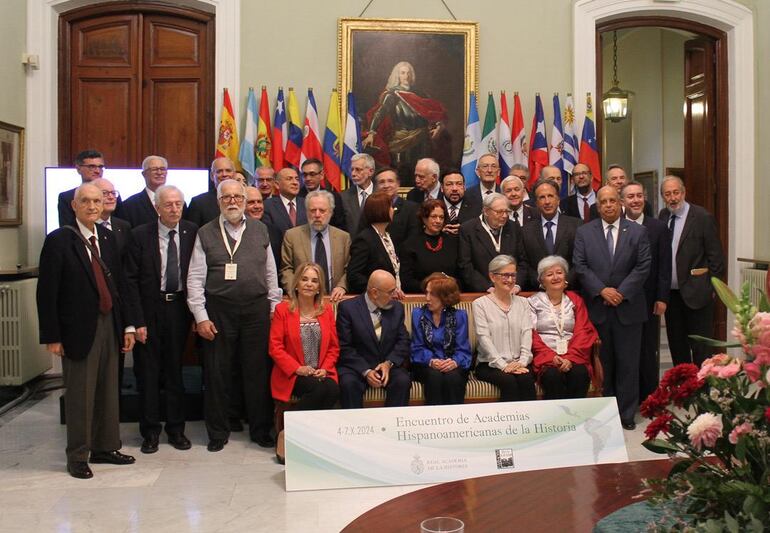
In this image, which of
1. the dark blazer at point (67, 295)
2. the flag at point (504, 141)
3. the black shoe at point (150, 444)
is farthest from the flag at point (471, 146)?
the dark blazer at point (67, 295)

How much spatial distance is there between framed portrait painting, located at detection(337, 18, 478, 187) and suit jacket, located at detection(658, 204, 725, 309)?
2.62 m

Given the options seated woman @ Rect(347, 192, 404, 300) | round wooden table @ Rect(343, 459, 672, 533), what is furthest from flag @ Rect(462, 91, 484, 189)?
round wooden table @ Rect(343, 459, 672, 533)

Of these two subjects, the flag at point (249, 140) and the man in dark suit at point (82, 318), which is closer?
the man in dark suit at point (82, 318)

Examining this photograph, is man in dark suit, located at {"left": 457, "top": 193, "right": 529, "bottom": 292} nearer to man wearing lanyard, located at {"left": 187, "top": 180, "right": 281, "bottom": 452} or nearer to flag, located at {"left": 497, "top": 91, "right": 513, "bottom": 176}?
man wearing lanyard, located at {"left": 187, "top": 180, "right": 281, "bottom": 452}

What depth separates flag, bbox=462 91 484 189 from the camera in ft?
26.4

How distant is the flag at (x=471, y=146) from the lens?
8.04 m

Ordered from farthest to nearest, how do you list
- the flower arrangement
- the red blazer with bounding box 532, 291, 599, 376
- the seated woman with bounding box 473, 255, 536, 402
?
the red blazer with bounding box 532, 291, 599, 376, the seated woman with bounding box 473, 255, 536, 402, the flower arrangement

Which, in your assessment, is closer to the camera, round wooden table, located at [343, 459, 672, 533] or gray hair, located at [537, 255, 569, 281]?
round wooden table, located at [343, 459, 672, 533]

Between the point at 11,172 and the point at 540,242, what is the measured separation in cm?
463

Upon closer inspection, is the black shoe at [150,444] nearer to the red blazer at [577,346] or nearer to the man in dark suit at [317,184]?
the man in dark suit at [317,184]

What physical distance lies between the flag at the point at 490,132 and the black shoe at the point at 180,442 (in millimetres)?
4156

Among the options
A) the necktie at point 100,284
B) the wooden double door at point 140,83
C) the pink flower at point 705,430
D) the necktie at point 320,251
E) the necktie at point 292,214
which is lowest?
the pink flower at point 705,430

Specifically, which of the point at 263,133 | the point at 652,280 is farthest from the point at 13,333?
the point at 652,280

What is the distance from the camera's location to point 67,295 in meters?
4.65
